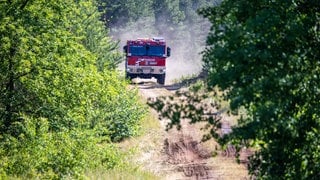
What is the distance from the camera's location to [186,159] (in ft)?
68.9

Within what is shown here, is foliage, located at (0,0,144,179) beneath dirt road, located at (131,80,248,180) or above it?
above

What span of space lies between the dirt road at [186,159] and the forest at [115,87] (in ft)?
4.69

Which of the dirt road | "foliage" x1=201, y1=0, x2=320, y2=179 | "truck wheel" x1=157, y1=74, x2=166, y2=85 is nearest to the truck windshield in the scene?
"truck wheel" x1=157, y1=74, x2=166, y2=85

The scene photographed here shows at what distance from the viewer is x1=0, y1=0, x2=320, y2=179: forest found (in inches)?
337

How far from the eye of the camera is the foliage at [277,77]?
328 inches

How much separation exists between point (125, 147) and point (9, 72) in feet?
22.3

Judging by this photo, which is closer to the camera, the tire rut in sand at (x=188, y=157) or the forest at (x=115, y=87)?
the forest at (x=115, y=87)

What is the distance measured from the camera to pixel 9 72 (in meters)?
16.5

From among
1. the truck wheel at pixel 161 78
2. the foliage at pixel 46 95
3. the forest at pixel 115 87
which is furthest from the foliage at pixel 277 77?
the truck wheel at pixel 161 78

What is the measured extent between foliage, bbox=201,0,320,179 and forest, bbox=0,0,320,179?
16 mm

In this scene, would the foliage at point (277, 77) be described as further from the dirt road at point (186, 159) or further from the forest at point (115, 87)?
the dirt road at point (186, 159)

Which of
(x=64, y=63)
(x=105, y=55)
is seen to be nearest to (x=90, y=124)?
(x=64, y=63)

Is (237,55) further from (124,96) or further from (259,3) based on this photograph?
(124,96)

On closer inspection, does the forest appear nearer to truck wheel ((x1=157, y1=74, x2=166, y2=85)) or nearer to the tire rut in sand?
the tire rut in sand
